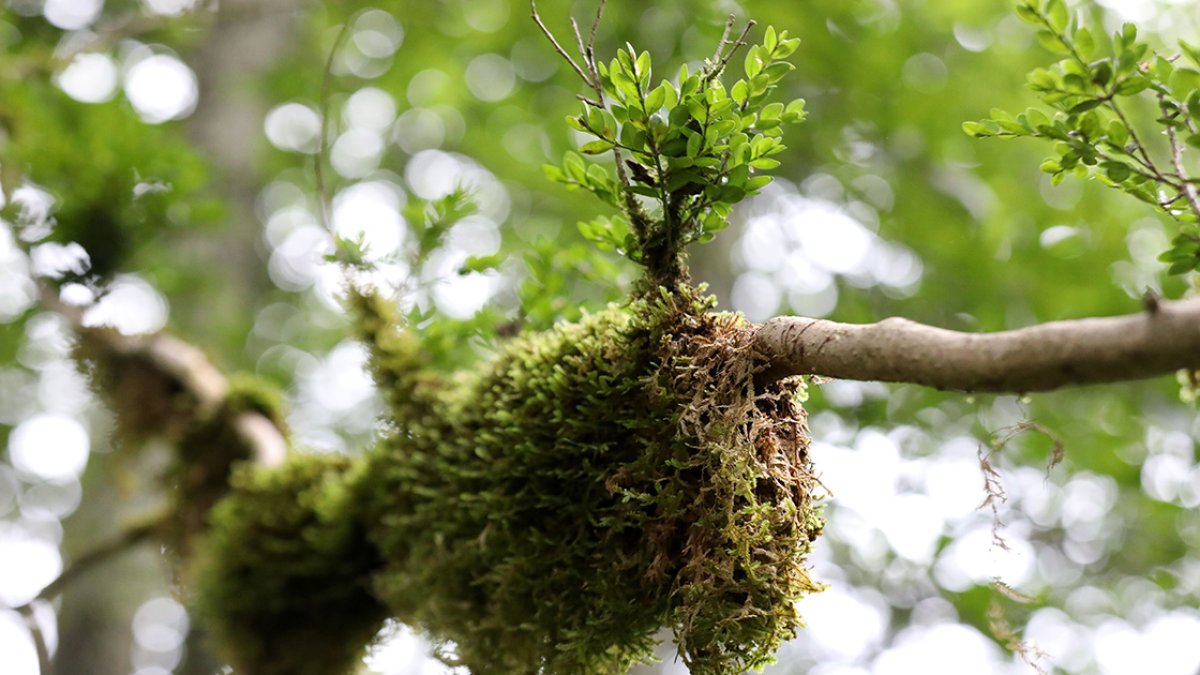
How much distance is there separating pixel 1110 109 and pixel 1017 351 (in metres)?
0.46

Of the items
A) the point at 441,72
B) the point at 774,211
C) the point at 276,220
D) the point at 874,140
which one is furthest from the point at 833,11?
the point at 276,220

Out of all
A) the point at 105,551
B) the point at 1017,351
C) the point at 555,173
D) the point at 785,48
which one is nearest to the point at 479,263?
the point at 555,173

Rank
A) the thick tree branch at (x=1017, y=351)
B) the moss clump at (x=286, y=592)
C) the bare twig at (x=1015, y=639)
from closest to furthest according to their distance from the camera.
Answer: the thick tree branch at (x=1017, y=351) < the bare twig at (x=1015, y=639) < the moss clump at (x=286, y=592)

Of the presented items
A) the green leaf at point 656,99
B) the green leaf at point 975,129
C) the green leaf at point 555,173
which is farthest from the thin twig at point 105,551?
the green leaf at point 975,129

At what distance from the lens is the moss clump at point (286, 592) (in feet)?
7.28

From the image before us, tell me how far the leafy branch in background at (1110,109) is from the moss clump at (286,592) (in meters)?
1.74

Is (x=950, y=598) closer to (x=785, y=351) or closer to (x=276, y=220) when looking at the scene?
(x=785, y=351)

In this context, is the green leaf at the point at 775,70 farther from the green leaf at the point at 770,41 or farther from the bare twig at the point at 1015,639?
the bare twig at the point at 1015,639

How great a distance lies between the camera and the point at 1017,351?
0.90 m

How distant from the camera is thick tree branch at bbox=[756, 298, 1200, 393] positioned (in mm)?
807

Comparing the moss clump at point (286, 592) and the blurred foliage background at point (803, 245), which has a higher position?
the blurred foliage background at point (803, 245)

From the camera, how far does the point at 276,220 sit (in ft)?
27.5

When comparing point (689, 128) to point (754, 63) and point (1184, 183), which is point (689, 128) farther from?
point (1184, 183)

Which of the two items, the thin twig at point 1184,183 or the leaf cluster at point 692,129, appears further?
the leaf cluster at point 692,129
